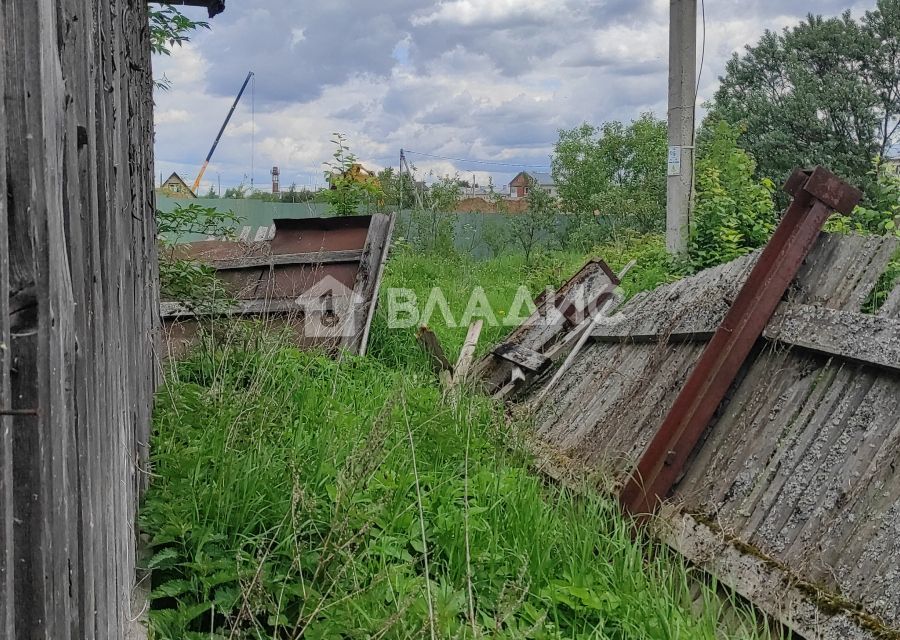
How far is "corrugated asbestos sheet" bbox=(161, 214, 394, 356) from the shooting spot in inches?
259

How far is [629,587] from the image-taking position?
10.2 feet

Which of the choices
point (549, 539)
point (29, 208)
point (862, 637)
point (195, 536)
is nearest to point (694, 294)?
point (549, 539)

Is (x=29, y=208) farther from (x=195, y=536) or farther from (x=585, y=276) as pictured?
(x=585, y=276)

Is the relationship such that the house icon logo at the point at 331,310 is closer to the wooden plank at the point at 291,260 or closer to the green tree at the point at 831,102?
the wooden plank at the point at 291,260

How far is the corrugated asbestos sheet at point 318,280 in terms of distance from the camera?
658cm

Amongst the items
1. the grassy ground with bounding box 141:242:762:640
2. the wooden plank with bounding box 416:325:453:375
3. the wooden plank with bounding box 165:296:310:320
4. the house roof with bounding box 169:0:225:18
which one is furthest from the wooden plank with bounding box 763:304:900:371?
the house roof with bounding box 169:0:225:18

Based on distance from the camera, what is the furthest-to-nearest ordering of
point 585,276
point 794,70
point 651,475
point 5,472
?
point 794,70 < point 585,276 < point 651,475 < point 5,472

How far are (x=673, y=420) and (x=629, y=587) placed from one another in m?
0.97

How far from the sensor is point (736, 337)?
3688 millimetres

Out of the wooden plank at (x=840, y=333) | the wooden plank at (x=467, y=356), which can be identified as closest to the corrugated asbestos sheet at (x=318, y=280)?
the wooden plank at (x=467, y=356)

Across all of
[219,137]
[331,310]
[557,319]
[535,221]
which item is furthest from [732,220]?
[219,137]

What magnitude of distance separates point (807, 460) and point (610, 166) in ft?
60.6

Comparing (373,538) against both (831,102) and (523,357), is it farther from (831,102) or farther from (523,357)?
(831,102)

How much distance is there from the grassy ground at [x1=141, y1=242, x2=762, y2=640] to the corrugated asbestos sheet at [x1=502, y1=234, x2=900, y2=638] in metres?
0.21
